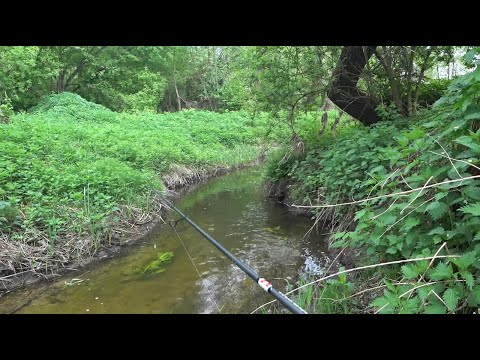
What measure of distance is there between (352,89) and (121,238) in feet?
18.7

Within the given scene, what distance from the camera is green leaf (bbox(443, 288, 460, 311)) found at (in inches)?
78.3

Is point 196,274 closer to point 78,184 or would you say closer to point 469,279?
point 78,184

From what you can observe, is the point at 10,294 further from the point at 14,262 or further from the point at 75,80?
the point at 75,80

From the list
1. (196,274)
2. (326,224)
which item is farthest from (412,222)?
(326,224)

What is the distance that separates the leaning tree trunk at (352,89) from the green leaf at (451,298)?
592 cm

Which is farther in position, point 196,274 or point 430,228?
point 196,274

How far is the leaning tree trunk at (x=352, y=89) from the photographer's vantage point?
721 cm

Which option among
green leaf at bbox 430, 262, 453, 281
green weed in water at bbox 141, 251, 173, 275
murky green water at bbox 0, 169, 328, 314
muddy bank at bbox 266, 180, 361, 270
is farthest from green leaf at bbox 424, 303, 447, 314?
green weed in water at bbox 141, 251, 173, 275

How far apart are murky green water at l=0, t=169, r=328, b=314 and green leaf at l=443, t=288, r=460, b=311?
2.32 metres

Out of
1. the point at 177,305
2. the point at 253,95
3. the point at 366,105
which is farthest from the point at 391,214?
the point at 253,95

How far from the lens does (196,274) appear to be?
16.1 feet

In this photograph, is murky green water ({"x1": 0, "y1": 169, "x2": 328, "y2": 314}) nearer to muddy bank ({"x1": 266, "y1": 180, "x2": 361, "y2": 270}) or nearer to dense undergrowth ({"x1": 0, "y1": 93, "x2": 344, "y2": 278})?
muddy bank ({"x1": 266, "y1": 180, "x2": 361, "y2": 270})

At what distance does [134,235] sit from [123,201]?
2.30 ft

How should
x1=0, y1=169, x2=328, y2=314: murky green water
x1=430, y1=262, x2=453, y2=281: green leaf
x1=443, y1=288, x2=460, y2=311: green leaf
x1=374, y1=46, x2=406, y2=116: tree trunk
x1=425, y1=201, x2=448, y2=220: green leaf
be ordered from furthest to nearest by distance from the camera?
x1=374, y1=46, x2=406, y2=116: tree trunk < x1=0, y1=169, x2=328, y2=314: murky green water < x1=425, y1=201, x2=448, y2=220: green leaf < x1=430, y1=262, x2=453, y2=281: green leaf < x1=443, y1=288, x2=460, y2=311: green leaf
